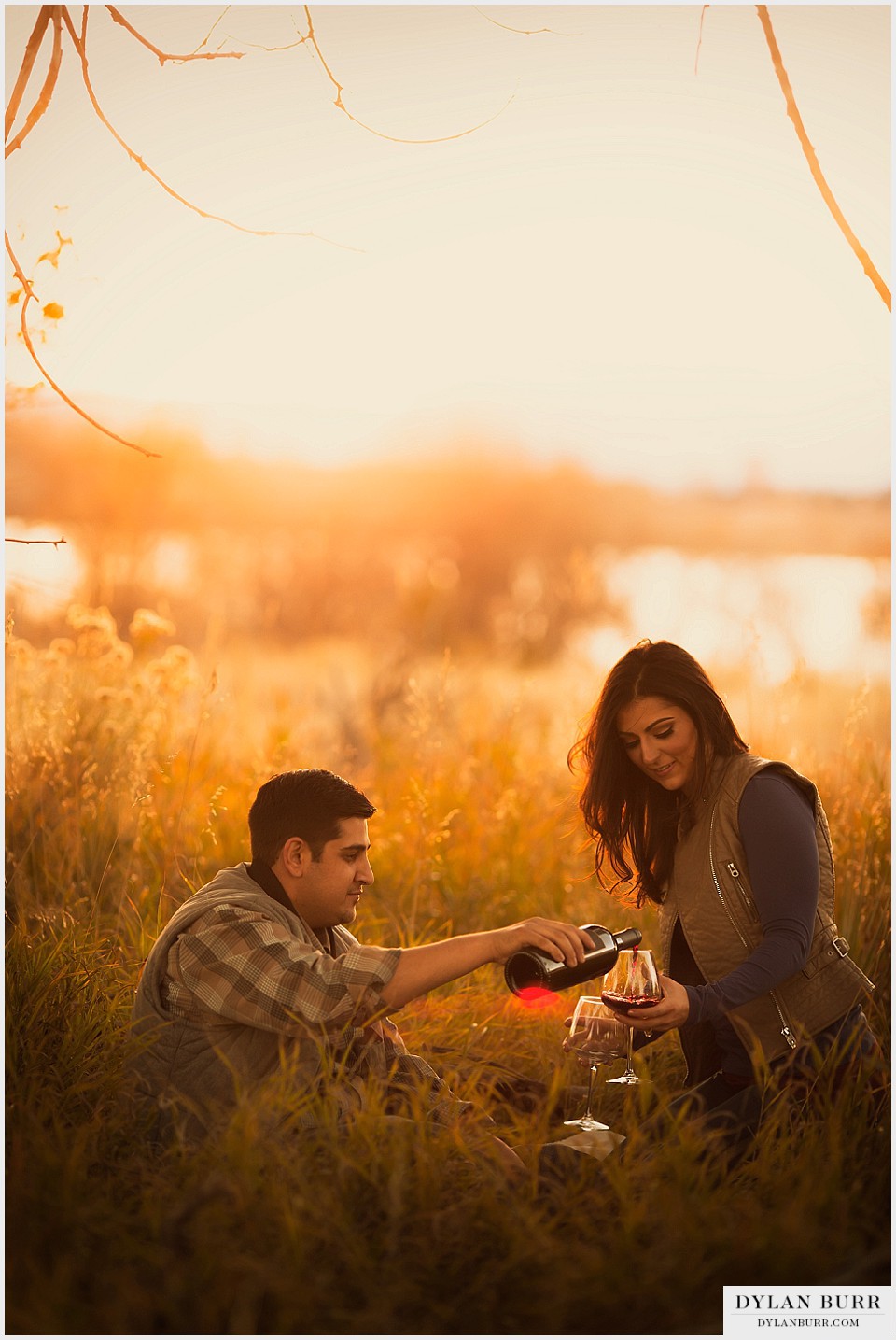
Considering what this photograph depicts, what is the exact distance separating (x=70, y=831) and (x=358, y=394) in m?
4.91

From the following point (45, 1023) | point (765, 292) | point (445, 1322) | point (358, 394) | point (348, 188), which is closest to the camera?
point (445, 1322)

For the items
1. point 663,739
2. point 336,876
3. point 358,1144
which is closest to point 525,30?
point 663,739

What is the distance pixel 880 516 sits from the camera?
17375 millimetres

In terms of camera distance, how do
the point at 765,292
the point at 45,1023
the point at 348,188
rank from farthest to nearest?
the point at 765,292, the point at 348,188, the point at 45,1023

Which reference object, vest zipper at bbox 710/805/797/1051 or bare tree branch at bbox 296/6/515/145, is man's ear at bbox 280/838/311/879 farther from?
bare tree branch at bbox 296/6/515/145

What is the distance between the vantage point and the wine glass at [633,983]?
2.28 metres

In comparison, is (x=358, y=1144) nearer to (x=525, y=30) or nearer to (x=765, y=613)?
(x=525, y=30)

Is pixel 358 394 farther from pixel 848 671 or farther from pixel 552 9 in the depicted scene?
pixel 552 9

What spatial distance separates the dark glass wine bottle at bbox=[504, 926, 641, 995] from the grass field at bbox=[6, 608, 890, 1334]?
0.18 metres

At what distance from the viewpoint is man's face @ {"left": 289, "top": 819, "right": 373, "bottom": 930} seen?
2410mm

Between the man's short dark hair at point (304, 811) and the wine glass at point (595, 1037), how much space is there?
63 centimetres

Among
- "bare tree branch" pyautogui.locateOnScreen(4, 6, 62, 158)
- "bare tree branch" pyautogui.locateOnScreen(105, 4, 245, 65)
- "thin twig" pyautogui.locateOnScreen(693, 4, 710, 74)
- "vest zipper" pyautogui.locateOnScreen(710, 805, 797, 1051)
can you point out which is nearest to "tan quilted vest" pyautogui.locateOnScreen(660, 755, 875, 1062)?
"vest zipper" pyautogui.locateOnScreen(710, 805, 797, 1051)

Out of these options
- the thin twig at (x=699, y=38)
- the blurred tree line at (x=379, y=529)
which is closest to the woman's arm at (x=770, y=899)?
the thin twig at (x=699, y=38)

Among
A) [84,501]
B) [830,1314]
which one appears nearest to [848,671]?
[830,1314]
